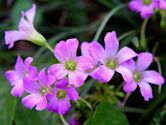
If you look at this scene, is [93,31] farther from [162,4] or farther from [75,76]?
[75,76]

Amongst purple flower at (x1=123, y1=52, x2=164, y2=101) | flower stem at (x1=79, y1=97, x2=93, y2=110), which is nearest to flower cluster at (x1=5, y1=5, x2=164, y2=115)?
purple flower at (x1=123, y1=52, x2=164, y2=101)

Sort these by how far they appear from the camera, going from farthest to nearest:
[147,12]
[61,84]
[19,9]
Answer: [19,9] → [147,12] → [61,84]

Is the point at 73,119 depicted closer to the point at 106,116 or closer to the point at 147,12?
the point at 106,116

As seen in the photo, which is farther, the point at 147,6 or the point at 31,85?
the point at 147,6

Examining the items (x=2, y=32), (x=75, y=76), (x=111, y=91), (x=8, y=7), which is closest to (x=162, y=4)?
(x=111, y=91)

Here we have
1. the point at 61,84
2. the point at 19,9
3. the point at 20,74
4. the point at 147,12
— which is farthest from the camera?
the point at 19,9

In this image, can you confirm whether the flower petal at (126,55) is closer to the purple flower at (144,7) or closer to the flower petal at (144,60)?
the flower petal at (144,60)

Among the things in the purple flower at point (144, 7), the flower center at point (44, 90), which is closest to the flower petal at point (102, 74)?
the flower center at point (44, 90)

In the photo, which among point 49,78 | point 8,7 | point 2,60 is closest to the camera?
point 49,78

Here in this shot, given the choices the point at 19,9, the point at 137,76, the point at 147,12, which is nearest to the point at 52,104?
the point at 137,76
